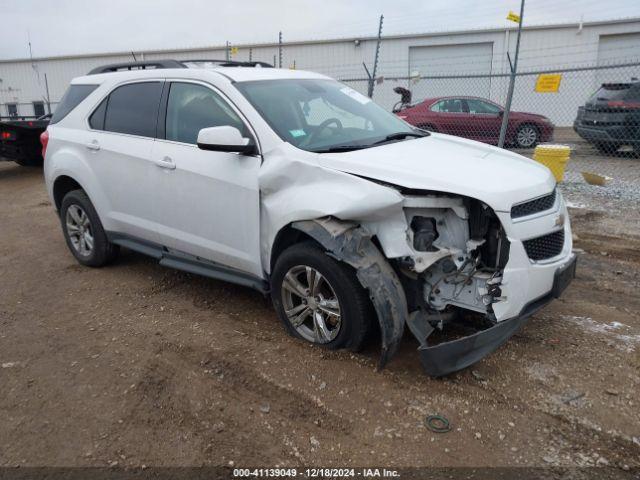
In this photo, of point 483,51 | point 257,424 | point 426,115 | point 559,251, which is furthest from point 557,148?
point 483,51

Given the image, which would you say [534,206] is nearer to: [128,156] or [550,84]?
[128,156]

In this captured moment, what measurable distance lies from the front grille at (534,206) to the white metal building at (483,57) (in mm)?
15447

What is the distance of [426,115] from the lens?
12617 millimetres

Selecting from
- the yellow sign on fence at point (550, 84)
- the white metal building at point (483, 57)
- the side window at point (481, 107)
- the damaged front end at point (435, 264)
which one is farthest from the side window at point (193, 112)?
the white metal building at point (483, 57)

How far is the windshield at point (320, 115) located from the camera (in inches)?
148

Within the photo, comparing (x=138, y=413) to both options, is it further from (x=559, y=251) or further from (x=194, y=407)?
(x=559, y=251)

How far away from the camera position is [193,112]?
4168mm

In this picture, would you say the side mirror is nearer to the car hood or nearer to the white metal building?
the car hood

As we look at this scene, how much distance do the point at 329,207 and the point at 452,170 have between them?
2.59 ft

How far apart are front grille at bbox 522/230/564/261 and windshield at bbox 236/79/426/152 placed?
1299mm

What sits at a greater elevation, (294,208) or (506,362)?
(294,208)

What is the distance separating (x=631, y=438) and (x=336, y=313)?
5.71ft

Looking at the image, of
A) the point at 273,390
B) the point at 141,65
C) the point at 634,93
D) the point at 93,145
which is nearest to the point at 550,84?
the point at 634,93

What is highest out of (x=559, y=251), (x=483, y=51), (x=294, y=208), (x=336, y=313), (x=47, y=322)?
(x=483, y=51)
